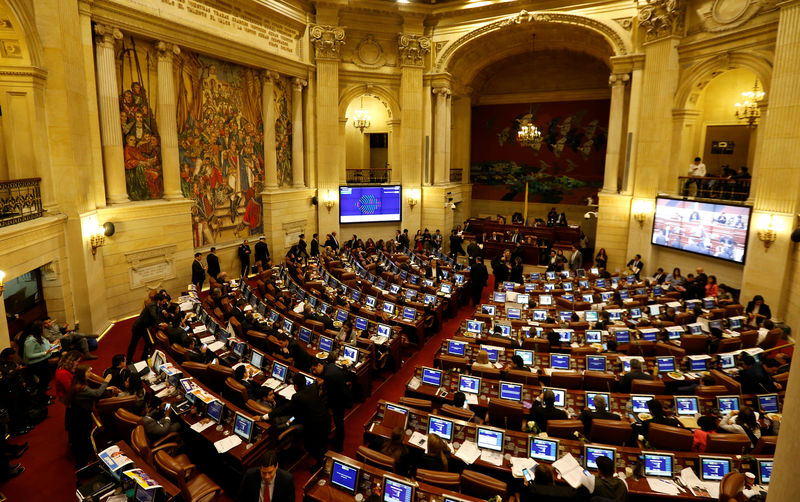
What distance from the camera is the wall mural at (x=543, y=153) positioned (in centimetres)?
2423

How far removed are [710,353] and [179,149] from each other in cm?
1535

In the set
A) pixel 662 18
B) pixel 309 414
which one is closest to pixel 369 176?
pixel 662 18

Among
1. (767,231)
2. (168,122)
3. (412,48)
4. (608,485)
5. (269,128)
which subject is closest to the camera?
(608,485)

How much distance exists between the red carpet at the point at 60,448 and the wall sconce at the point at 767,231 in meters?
9.77

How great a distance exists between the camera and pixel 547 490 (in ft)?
16.8

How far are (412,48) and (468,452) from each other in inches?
750

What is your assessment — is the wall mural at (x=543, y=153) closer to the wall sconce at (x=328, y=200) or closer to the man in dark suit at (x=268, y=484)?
the wall sconce at (x=328, y=200)

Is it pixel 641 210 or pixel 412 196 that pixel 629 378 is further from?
pixel 412 196

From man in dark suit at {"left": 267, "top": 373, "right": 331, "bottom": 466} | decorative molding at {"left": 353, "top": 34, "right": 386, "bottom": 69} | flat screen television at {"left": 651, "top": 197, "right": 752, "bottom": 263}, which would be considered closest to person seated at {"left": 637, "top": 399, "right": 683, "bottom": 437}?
man in dark suit at {"left": 267, "top": 373, "right": 331, "bottom": 466}

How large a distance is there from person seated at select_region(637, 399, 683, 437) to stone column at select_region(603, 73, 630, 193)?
13560mm

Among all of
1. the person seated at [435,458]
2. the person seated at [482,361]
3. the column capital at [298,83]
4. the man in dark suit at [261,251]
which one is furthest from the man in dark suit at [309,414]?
the column capital at [298,83]

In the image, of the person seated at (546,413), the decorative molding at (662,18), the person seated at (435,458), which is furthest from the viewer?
the decorative molding at (662,18)

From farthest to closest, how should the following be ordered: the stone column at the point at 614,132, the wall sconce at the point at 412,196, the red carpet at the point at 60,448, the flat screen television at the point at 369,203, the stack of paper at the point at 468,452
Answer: the wall sconce at the point at 412,196 → the flat screen television at the point at 369,203 → the stone column at the point at 614,132 → the red carpet at the point at 60,448 → the stack of paper at the point at 468,452

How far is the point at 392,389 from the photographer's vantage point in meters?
9.70
